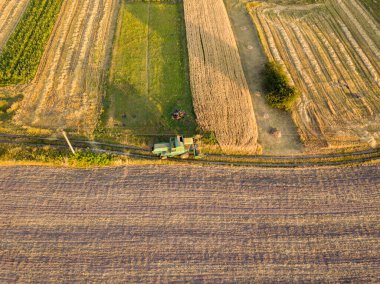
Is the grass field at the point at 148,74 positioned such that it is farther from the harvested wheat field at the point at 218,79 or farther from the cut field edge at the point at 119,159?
the cut field edge at the point at 119,159

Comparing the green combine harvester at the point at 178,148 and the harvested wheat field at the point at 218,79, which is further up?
the harvested wheat field at the point at 218,79

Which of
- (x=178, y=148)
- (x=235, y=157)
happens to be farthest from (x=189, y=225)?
(x=235, y=157)

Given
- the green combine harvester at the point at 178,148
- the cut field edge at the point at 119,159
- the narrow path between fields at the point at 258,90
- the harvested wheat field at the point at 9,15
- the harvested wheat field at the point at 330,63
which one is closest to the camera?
the green combine harvester at the point at 178,148

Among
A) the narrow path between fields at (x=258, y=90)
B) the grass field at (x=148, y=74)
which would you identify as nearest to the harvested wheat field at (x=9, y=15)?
the grass field at (x=148, y=74)

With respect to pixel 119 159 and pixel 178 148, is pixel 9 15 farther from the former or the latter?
pixel 178 148

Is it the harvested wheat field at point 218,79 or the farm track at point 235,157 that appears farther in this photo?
the harvested wheat field at point 218,79
